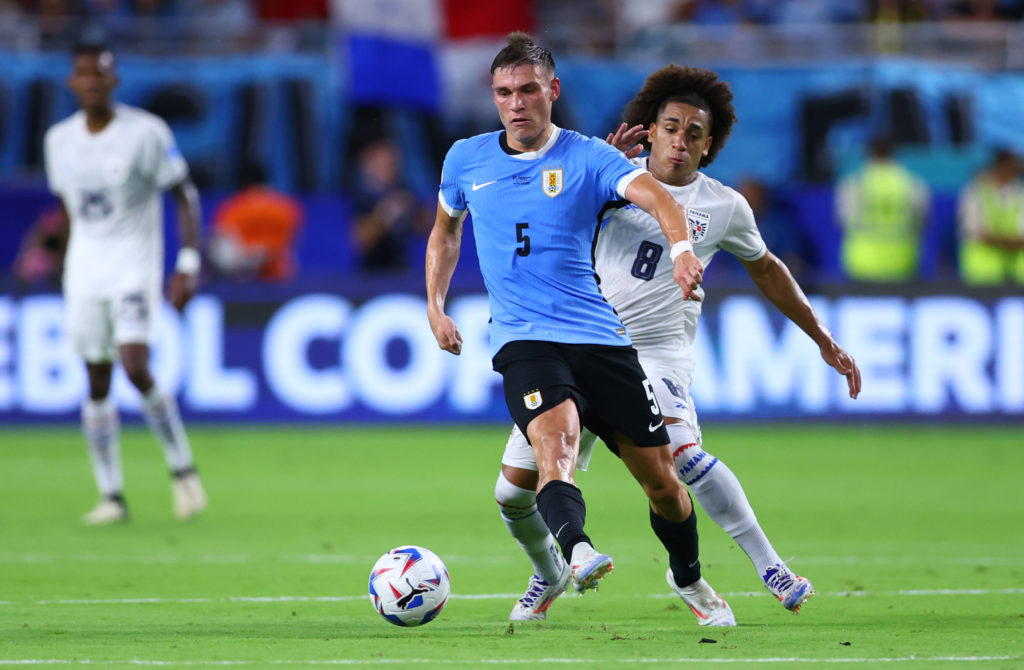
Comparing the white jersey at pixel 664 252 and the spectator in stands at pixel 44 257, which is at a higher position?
the white jersey at pixel 664 252

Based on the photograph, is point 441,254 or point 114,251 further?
point 114,251

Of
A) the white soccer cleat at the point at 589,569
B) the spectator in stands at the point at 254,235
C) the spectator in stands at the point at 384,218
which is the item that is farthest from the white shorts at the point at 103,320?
the spectator in stands at the point at 384,218

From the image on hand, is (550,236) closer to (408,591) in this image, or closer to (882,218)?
(408,591)

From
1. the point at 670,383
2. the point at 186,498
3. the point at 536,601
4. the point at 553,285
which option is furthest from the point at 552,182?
the point at 186,498

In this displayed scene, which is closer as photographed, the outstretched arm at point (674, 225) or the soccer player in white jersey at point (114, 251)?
the outstretched arm at point (674, 225)

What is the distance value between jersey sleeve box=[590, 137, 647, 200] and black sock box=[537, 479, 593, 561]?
1103 millimetres

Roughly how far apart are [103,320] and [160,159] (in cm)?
107

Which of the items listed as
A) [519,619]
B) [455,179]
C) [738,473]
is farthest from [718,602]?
[738,473]

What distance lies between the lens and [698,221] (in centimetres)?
641

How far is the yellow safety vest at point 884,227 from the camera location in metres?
16.1

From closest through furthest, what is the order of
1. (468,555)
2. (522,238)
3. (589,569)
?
1. (589,569)
2. (522,238)
3. (468,555)

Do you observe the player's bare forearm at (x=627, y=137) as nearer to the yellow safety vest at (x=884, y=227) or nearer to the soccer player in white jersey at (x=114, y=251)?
the soccer player in white jersey at (x=114, y=251)

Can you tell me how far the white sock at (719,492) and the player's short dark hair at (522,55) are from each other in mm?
1538

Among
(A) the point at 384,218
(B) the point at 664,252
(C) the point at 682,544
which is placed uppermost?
(B) the point at 664,252
